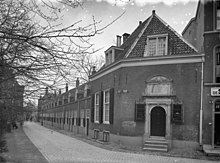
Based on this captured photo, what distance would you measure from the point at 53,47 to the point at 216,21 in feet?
42.4

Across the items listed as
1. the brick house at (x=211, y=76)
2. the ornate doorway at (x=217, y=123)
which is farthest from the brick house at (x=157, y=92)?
the ornate doorway at (x=217, y=123)

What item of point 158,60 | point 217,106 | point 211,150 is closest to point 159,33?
point 158,60

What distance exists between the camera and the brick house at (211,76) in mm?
14305

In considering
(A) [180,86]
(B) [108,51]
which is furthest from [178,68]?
(B) [108,51]

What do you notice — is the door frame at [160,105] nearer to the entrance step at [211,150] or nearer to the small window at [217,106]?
the entrance step at [211,150]

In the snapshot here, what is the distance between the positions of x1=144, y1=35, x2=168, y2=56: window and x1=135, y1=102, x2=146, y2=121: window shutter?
3.42m

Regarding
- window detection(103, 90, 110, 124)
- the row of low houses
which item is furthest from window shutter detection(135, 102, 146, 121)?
window detection(103, 90, 110, 124)

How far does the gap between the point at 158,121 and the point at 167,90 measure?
2.04 metres

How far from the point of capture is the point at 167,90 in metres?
15.4

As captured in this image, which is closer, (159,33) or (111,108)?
(159,33)

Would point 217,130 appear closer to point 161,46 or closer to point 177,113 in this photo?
point 177,113

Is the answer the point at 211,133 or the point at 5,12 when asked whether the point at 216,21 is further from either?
the point at 5,12

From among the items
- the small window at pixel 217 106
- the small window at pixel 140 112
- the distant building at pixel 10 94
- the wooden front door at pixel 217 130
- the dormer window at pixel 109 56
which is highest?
the dormer window at pixel 109 56

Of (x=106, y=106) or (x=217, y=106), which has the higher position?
(x=217, y=106)
